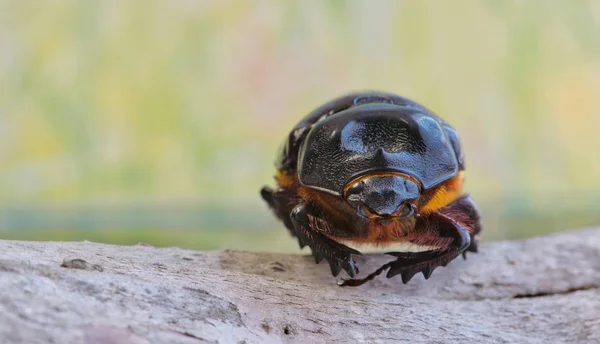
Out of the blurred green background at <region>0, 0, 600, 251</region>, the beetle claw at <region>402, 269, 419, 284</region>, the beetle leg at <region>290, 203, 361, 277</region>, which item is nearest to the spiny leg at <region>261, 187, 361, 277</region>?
the beetle leg at <region>290, 203, 361, 277</region>

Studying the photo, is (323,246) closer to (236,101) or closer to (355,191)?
(355,191)

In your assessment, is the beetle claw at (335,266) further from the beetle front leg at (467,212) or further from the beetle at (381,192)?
the beetle front leg at (467,212)

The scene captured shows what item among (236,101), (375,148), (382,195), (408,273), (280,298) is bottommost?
(280,298)

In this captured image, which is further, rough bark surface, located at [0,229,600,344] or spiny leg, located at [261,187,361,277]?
spiny leg, located at [261,187,361,277]

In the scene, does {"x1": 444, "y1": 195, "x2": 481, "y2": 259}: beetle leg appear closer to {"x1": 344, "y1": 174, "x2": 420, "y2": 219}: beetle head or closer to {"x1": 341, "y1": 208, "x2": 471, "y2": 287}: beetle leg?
{"x1": 341, "y1": 208, "x2": 471, "y2": 287}: beetle leg

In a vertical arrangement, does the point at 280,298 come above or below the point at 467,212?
below

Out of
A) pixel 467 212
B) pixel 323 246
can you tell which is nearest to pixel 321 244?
pixel 323 246
